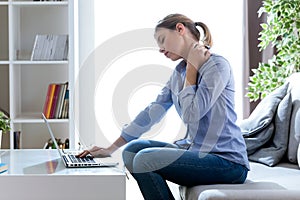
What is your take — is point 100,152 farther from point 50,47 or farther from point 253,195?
point 50,47

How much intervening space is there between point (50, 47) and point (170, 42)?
171cm

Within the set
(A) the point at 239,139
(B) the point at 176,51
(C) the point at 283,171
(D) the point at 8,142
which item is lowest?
(D) the point at 8,142

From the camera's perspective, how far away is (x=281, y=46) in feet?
13.0

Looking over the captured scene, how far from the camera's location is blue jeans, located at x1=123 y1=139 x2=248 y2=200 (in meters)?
2.42

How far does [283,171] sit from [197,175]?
53 centimetres

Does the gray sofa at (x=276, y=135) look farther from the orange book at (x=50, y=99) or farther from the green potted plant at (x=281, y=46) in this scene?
the orange book at (x=50, y=99)

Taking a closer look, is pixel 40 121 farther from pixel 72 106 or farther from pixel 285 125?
pixel 285 125

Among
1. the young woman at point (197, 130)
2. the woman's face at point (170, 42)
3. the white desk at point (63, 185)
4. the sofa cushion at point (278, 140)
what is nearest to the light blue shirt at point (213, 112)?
the young woman at point (197, 130)

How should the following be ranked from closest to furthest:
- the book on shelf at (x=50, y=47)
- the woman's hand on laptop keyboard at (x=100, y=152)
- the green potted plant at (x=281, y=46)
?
the woman's hand on laptop keyboard at (x=100, y=152) → the green potted plant at (x=281, y=46) → the book on shelf at (x=50, y=47)

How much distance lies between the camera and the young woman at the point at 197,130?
243 centimetres

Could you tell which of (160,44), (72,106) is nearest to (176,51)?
(160,44)

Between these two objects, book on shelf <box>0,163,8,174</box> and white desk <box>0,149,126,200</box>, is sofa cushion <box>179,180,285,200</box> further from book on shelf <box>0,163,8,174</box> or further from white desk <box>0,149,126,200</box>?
book on shelf <box>0,163,8,174</box>

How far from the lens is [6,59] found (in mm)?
4316

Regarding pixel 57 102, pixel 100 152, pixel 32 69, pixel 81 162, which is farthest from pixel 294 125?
pixel 32 69
